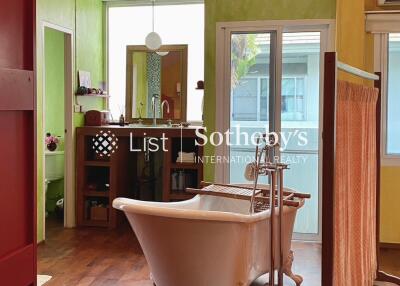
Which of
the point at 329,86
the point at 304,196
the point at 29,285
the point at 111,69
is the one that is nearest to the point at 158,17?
the point at 111,69

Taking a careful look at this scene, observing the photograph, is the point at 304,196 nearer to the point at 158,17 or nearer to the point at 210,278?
the point at 210,278

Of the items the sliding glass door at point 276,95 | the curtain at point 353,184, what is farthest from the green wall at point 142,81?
the curtain at point 353,184

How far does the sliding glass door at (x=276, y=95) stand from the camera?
4.55 m

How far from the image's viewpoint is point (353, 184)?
211 cm

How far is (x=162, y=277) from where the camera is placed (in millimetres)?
3068

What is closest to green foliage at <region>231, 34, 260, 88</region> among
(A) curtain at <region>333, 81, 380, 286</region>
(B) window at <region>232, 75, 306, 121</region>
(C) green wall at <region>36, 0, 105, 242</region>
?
(B) window at <region>232, 75, 306, 121</region>

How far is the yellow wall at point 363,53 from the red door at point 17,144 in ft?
10.6

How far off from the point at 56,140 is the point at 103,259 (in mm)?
1865

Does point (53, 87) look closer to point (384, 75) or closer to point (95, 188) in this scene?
point (95, 188)

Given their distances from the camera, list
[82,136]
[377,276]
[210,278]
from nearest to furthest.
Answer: [210,278]
[377,276]
[82,136]

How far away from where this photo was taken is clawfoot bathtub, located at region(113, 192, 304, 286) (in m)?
2.82

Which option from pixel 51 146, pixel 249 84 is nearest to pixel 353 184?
pixel 249 84

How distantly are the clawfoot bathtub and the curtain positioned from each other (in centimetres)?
71

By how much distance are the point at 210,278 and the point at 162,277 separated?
330 millimetres
